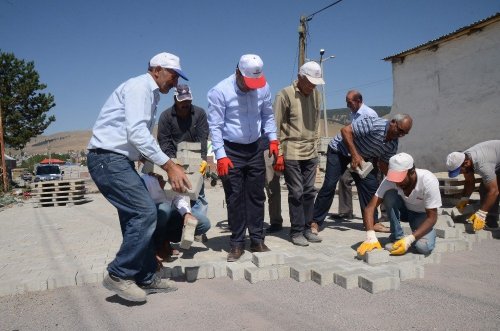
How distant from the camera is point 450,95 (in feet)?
39.0

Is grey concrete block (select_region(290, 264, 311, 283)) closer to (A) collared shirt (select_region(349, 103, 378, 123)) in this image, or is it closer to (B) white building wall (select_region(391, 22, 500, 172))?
(A) collared shirt (select_region(349, 103, 378, 123))

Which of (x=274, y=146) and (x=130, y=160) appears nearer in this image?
(x=130, y=160)

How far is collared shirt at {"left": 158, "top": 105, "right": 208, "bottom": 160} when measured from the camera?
515 cm

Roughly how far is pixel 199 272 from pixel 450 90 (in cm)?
1097

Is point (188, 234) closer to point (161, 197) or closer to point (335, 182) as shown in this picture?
point (161, 197)

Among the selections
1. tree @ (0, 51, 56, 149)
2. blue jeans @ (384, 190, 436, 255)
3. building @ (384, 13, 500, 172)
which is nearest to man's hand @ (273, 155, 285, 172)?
blue jeans @ (384, 190, 436, 255)

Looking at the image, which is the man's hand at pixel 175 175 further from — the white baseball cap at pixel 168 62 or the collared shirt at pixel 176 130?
the collared shirt at pixel 176 130

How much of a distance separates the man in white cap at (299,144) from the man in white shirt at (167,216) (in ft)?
4.37

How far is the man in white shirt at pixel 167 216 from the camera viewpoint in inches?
134

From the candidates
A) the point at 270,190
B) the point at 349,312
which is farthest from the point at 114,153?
the point at 270,190

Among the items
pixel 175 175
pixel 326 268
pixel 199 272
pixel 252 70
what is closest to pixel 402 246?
pixel 326 268

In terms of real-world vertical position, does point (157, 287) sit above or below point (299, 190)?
below

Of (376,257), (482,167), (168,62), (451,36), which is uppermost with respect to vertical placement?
(451,36)

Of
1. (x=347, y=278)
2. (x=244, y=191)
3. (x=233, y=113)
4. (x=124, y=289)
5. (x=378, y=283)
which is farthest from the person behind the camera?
(x=244, y=191)
